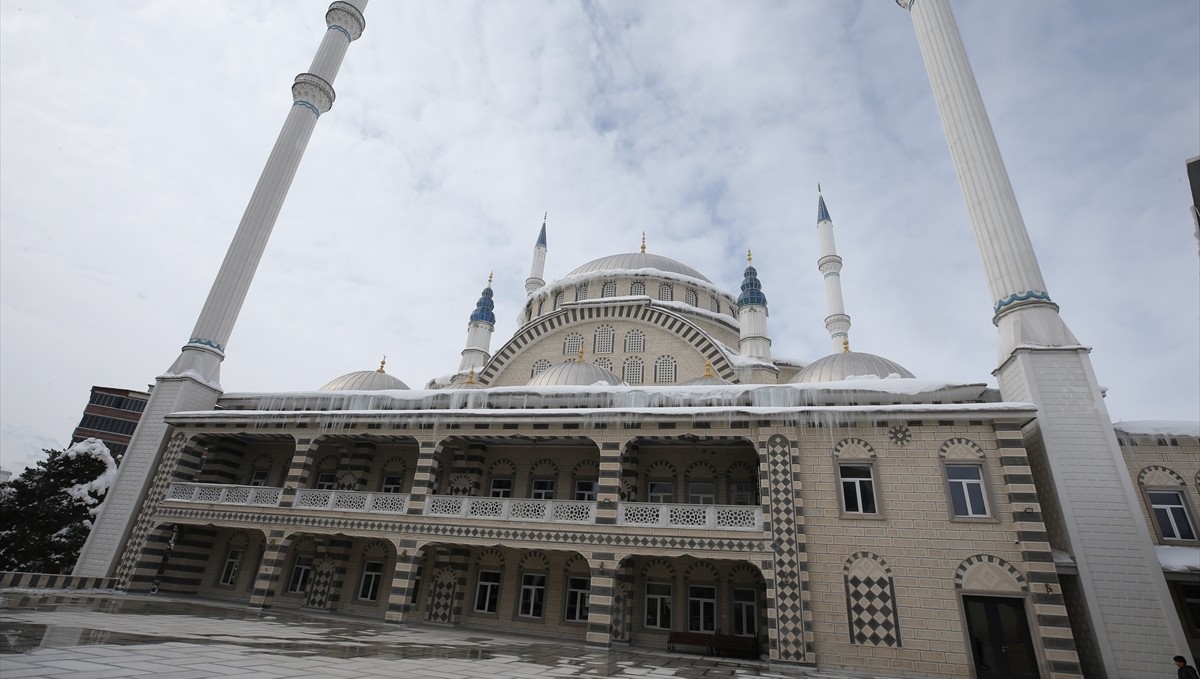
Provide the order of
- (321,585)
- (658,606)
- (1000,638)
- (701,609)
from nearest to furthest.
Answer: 1. (1000,638)
2. (701,609)
3. (658,606)
4. (321,585)

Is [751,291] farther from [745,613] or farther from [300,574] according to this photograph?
[300,574]

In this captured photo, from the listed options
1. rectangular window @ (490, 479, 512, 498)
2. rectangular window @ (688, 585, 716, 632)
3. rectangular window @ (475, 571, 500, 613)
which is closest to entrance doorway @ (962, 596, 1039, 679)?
rectangular window @ (688, 585, 716, 632)

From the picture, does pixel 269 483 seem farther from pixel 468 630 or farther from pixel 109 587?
pixel 468 630

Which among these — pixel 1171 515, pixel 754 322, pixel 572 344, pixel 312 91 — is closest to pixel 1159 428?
pixel 1171 515

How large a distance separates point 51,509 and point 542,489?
19511mm

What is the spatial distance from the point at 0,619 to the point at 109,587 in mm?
11742

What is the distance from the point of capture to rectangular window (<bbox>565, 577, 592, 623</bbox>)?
16.4 m

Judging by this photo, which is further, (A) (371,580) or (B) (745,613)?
(A) (371,580)

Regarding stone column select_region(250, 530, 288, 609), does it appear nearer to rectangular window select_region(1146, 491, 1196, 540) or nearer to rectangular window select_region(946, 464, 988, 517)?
rectangular window select_region(946, 464, 988, 517)

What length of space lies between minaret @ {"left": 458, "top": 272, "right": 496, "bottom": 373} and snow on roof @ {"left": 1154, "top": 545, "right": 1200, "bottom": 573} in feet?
85.6

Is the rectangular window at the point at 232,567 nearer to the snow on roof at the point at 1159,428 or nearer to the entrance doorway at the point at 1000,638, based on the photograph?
the entrance doorway at the point at 1000,638

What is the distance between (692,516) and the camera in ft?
46.8

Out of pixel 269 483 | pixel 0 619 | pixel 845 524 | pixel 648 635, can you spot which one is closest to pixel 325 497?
pixel 269 483

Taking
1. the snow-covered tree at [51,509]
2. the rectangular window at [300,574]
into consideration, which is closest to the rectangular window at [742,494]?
the rectangular window at [300,574]
